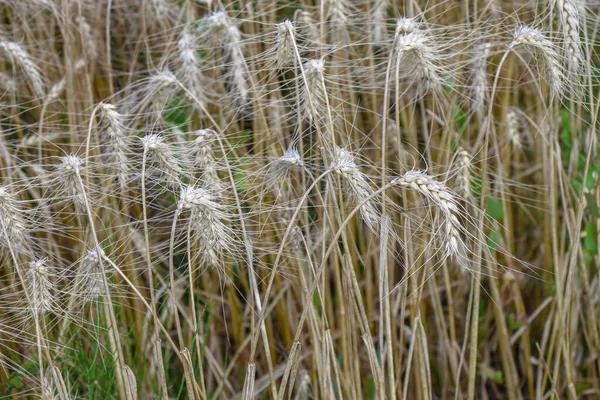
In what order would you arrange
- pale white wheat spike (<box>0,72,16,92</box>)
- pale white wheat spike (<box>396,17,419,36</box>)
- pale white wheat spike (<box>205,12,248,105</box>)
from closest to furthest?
pale white wheat spike (<box>396,17,419,36</box>) < pale white wheat spike (<box>205,12,248,105</box>) < pale white wheat spike (<box>0,72,16,92</box>)

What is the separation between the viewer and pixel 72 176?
139 centimetres

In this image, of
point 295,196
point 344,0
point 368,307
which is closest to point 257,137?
point 295,196

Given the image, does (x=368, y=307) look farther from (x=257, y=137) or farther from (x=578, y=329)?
(x=578, y=329)

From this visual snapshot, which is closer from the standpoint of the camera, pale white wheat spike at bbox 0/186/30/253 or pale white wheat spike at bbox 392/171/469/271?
pale white wheat spike at bbox 392/171/469/271

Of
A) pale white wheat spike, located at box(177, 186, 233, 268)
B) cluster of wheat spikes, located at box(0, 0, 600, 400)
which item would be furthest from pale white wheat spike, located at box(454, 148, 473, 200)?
pale white wheat spike, located at box(177, 186, 233, 268)

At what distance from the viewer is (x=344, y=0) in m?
1.81

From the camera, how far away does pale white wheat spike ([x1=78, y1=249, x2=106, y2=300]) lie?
4.35 feet

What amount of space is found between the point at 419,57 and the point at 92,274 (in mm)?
788

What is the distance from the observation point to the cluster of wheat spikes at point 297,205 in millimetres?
1362

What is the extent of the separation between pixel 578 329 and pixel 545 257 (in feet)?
0.96

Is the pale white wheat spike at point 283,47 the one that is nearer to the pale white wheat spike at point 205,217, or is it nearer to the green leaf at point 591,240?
the pale white wheat spike at point 205,217

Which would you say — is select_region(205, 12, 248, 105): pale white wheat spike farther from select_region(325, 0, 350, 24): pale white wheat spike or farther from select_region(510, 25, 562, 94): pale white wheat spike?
select_region(510, 25, 562, 94): pale white wheat spike

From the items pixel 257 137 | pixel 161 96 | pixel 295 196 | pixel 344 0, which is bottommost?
pixel 295 196

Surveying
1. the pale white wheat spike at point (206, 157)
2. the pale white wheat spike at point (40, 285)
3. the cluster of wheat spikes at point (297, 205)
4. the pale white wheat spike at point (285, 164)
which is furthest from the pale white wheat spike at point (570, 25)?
the pale white wheat spike at point (40, 285)
